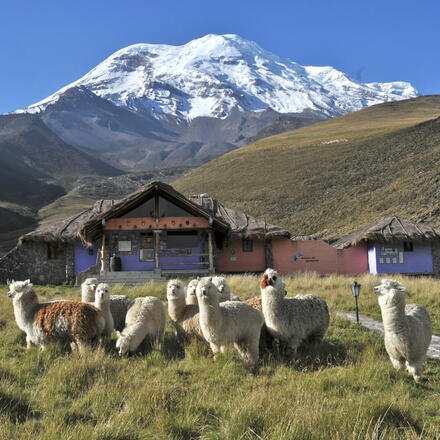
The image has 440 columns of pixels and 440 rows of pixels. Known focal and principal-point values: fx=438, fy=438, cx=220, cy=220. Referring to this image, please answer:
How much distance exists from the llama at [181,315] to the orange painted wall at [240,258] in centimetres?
1788

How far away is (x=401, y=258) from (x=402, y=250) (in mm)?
483

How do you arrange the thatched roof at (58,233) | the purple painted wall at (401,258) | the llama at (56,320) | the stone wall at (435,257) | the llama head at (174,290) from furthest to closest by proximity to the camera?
1. the stone wall at (435,257)
2. the purple painted wall at (401,258)
3. the thatched roof at (58,233)
4. the llama head at (174,290)
5. the llama at (56,320)

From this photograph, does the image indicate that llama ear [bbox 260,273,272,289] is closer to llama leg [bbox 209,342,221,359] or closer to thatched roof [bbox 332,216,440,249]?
llama leg [bbox 209,342,221,359]

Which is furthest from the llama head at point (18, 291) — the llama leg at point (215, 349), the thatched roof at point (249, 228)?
the thatched roof at point (249, 228)

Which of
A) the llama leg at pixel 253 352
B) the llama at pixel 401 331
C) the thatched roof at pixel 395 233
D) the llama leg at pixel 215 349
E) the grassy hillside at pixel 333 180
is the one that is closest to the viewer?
the llama at pixel 401 331

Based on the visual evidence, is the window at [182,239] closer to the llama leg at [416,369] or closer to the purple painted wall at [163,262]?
the purple painted wall at [163,262]

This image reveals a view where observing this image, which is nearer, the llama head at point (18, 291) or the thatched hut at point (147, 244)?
the llama head at point (18, 291)

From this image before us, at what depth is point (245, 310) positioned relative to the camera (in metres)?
6.73

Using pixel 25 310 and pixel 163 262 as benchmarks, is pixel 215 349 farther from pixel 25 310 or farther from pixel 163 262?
pixel 163 262

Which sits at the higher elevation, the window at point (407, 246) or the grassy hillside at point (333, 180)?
the grassy hillside at point (333, 180)

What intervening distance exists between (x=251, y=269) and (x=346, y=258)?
6.00 meters

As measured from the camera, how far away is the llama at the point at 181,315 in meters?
7.38

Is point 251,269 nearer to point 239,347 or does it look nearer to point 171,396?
point 239,347

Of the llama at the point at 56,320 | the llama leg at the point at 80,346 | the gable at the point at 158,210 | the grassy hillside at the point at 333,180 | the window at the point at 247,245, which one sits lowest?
the llama leg at the point at 80,346
